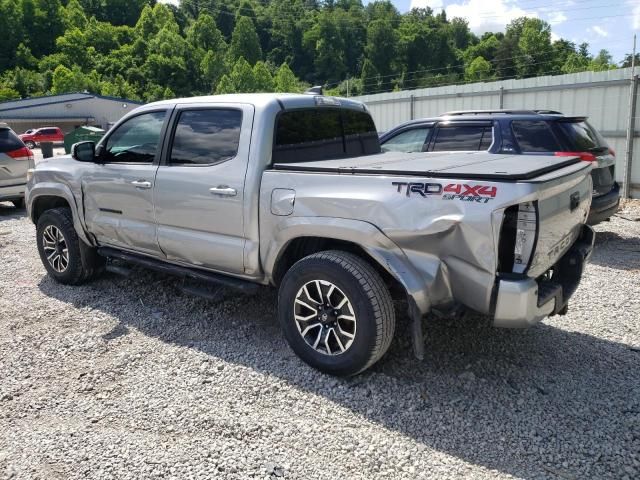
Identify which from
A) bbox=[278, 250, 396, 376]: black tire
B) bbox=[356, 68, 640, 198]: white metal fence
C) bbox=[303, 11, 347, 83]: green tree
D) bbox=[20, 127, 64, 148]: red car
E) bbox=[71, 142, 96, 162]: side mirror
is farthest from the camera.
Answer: bbox=[303, 11, 347, 83]: green tree

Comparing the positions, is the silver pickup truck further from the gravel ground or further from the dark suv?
the dark suv

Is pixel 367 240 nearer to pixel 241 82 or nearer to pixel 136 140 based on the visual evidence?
pixel 136 140

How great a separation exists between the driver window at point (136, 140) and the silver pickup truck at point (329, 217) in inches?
0.6

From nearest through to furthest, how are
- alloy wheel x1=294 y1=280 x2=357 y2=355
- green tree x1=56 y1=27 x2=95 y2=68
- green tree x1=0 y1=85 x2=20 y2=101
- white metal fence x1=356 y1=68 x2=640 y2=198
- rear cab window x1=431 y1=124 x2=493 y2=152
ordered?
alloy wheel x1=294 y1=280 x2=357 y2=355 < rear cab window x1=431 y1=124 x2=493 y2=152 < white metal fence x1=356 y1=68 x2=640 y2=198 < green tree x1=0 y1=85 x2=20 y2=101 < green tree x1=56 y1=27 x2=95 y2=68

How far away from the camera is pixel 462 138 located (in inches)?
268

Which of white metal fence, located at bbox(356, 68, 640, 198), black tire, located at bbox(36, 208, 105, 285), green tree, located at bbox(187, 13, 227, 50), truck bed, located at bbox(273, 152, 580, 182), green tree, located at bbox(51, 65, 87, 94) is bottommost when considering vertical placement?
black tire, located at bbox(36, 208, 105, 285)

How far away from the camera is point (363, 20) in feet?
422

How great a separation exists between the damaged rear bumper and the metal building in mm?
57310

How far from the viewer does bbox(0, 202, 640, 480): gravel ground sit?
277cm

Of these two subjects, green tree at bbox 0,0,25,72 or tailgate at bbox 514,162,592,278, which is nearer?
tailgate at bbox 514,162,592,278

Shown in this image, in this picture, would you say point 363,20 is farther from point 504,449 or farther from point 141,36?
point 504,449

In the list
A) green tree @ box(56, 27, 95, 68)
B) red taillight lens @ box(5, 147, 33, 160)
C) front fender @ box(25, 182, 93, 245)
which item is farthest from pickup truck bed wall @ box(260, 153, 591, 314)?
green tree @ box(56, 27, 95, 68)

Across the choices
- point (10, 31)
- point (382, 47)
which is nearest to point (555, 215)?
point (382, 47)

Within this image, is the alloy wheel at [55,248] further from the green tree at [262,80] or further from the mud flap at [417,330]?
the green tree at [262,80]
